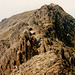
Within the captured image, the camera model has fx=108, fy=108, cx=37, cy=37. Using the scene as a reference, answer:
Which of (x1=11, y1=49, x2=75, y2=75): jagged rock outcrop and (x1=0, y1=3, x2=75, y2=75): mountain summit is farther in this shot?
(x1=0, y1=3, x2=75, y2=75): mountain summit

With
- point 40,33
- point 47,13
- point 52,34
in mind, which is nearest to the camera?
point 40,33

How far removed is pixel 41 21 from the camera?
82875 millimetres

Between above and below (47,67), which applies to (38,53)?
above

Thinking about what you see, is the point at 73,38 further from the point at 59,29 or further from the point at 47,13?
the point at 47,13

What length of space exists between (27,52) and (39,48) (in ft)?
23.1

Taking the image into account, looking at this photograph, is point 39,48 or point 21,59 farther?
point 39,48

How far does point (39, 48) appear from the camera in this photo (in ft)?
191

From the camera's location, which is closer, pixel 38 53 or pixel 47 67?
pixel 47 67

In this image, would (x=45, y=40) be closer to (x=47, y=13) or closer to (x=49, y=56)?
(x=49, y=56)

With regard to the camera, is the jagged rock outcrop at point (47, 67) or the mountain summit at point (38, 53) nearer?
the jagged rock outcrop at point (47, 67)

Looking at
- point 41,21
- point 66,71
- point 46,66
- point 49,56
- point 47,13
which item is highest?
point 47,13

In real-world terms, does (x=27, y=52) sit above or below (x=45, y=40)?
below

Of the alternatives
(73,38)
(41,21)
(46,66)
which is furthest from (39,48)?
(73,38)

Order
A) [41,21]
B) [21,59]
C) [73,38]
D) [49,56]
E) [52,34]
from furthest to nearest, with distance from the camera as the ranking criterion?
[73,38] < [41,21] < [52,34] < [21,59] < [49,56]
